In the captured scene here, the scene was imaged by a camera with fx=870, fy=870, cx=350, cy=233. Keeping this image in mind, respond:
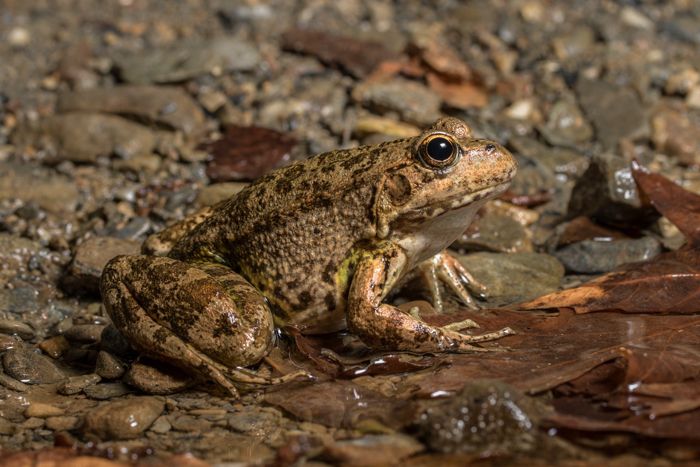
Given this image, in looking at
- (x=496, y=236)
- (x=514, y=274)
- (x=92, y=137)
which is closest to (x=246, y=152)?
(x=92, y=137)

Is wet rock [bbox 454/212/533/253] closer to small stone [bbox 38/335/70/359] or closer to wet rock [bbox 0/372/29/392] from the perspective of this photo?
small stone [bbox 38/335/70/359]

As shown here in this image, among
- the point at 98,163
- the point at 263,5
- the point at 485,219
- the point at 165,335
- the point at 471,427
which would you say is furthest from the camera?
the point at 263,5

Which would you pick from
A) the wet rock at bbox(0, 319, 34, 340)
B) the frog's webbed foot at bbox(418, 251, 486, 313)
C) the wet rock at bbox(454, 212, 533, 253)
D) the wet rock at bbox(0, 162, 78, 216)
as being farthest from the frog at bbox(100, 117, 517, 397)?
the wet rock at bbox(0, 162, 78, 216)

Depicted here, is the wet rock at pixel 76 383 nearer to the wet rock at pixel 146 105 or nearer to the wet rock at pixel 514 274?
the wet rock at pixel 514 274

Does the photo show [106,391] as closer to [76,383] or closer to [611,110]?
[76,383]

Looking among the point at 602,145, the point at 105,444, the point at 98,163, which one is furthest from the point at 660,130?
the point at 105,444

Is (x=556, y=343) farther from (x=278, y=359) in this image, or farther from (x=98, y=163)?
(x=98, y=163)
